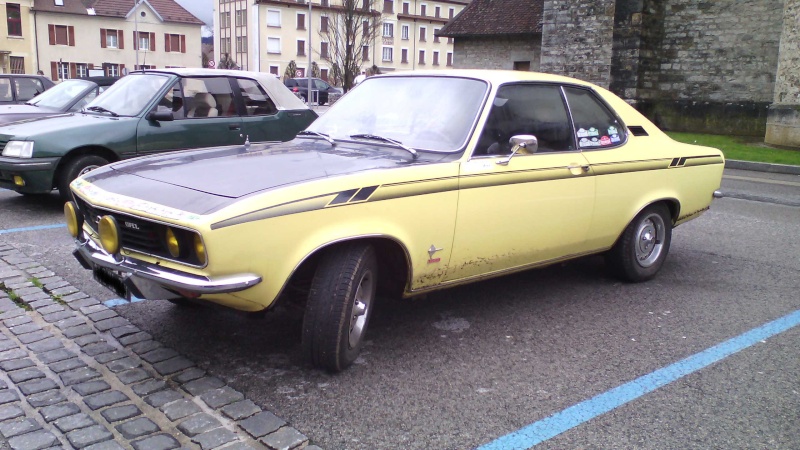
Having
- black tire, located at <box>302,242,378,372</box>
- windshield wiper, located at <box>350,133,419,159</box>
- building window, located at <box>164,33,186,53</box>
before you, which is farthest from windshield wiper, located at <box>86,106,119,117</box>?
building window, located at <box>164,33,186,53</box>

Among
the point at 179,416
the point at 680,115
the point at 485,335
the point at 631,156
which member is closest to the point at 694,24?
the point at 680,115

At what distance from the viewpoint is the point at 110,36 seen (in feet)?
214

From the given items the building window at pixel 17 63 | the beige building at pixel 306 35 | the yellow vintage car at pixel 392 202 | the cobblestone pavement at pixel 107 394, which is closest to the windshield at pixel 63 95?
the cobblestone pavement at pixel 107 394

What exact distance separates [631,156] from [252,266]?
10.5ft

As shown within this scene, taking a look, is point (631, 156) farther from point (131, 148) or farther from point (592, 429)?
point (131, 148)

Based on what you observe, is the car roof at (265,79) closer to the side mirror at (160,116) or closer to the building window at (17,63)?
the side mirror at (160,116)

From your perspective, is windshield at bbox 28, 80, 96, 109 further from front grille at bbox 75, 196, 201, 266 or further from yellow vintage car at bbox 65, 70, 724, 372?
front grille at bbox 75, 196, 201, 266

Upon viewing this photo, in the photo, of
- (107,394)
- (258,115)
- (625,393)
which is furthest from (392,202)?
(258,115)

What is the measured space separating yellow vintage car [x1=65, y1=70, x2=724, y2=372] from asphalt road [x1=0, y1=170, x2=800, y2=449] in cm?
32

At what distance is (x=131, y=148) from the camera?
320 inches

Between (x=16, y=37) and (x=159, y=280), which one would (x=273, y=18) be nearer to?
(x=16, y=37)

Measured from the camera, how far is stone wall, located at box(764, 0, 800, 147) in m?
17.5

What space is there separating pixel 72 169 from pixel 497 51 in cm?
2754

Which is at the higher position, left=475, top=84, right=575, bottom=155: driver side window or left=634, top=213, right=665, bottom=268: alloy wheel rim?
left=475, top=84, right=575, bottom=155: driver side window
